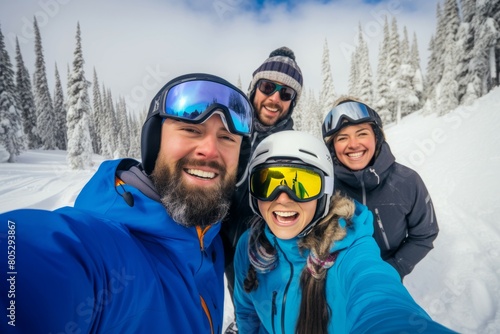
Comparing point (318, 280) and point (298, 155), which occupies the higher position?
point (298, 155)

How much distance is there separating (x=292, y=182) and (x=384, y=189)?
1.52 metres

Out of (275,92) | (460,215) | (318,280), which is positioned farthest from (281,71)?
(460,215)

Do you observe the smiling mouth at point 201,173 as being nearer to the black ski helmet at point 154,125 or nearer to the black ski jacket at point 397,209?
the black ski helmet at point 154,125

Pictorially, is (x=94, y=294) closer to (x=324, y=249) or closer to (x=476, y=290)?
(x=324, y=249)

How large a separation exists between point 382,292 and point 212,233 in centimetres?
128

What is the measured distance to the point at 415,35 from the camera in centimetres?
4947

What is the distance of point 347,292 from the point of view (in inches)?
72.8

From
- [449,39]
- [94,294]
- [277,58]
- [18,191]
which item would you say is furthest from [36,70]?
[449,39]

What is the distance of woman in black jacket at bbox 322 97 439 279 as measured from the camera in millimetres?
3096

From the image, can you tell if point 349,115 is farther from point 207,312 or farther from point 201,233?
point 207,312

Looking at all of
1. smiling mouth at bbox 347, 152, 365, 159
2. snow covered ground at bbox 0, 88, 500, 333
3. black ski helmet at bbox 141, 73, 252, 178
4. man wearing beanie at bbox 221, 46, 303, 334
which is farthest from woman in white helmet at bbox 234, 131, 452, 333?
snow covered ground at bbox 0, 88, 500, 333

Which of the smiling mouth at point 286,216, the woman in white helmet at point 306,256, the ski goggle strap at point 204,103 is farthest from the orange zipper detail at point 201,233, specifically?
the ski goggle strap at point 204,103

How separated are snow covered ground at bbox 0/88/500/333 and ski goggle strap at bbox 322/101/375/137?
10.6 feet

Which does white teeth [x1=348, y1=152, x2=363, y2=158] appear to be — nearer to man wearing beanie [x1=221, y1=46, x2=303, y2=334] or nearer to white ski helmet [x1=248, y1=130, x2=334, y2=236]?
white ski helmet [x1=248, y1=130, x2=334, y2=236]
